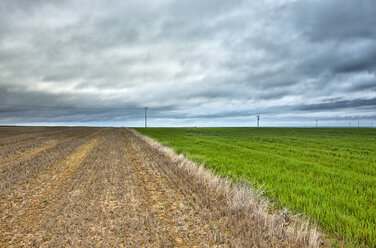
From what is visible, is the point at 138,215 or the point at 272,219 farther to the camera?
the point at 138,215

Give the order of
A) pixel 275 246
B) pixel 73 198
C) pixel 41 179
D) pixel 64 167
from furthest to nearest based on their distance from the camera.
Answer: pixel 64 167 < pixel 41 179 < pixel 73 198 < pixel 275 246

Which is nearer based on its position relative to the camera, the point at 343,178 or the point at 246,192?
the point at 246,192

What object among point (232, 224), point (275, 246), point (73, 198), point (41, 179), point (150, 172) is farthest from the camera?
point (150, 172)

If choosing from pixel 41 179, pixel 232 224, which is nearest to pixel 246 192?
pixel 232 224

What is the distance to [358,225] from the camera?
14.4ft

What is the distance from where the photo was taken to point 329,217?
15.8 ft

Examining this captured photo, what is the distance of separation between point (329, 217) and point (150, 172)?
7.37m

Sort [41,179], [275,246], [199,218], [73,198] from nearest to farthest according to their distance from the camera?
[275,246], [199,218], [73,198], [41,179]

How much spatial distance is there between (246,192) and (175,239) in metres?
3.12

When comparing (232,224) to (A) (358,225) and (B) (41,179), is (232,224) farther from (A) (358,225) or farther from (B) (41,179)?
(B) (41,179)

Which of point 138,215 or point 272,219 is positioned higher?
point 272,219

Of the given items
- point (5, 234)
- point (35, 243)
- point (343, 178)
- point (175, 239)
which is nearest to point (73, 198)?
point (5, 234)

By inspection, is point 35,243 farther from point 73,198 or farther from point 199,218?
point 199,218

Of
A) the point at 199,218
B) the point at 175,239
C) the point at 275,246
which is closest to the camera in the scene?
the point at 275,246
